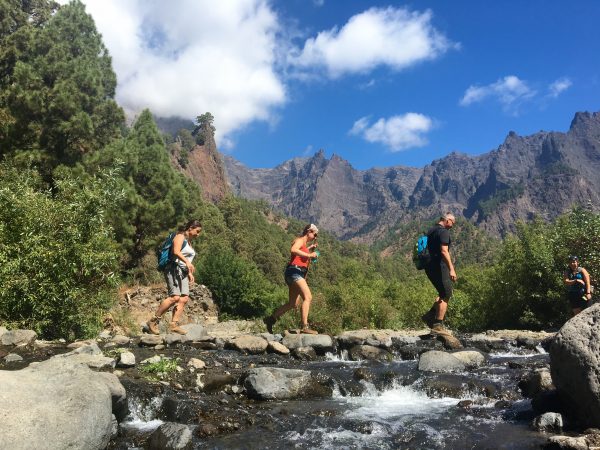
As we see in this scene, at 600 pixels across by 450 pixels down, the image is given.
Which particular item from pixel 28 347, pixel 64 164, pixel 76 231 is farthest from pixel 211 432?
pixel 64 164

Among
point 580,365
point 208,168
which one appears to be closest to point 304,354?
point 580,365

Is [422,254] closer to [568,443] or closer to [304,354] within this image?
[304,354]

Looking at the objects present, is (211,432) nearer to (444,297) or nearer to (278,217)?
(444,297)

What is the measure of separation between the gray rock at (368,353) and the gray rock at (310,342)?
0.53m

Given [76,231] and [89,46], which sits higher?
[89,46]

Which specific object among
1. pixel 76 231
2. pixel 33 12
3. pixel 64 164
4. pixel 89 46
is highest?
pixel 33 12

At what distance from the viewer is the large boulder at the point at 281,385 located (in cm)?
673

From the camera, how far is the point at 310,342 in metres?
10.3

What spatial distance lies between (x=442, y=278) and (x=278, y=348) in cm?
387

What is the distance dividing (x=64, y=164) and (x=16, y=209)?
12343 millimetres

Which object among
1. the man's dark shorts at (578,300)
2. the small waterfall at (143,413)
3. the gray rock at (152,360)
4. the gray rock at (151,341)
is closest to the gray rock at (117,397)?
the small waterfall at (143,413)

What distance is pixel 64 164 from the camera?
20.6 meters

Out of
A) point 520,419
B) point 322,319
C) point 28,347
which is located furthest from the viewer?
point 322,319

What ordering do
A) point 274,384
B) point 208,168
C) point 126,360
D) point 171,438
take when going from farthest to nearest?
point 208,168, point 126,360, point 274,384, point 171,438
